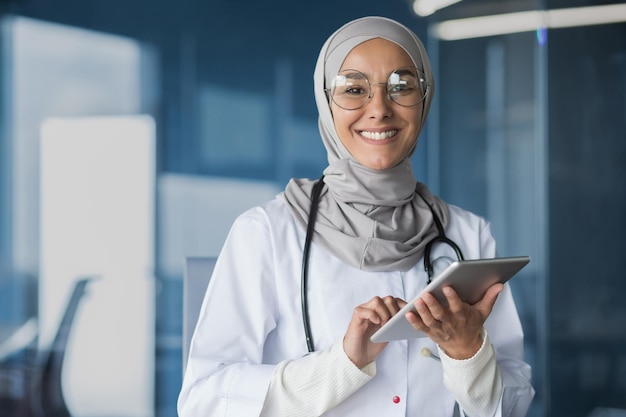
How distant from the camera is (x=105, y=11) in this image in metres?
3.96

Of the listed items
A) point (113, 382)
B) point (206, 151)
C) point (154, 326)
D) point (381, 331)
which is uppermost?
point (206, 151)

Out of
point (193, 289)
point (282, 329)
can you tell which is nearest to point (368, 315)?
point (282, 329)

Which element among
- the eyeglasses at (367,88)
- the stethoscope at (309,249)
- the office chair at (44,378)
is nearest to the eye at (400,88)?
the eyeglasses at (367,88)

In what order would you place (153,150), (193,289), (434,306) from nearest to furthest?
(434,306)
(193,289)
(153,150)

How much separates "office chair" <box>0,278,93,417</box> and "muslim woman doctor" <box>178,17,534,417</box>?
264 centimetres

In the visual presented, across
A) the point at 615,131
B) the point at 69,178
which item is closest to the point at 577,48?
the point at 615,131

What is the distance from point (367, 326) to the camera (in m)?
1.26

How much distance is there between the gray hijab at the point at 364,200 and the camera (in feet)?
4.73

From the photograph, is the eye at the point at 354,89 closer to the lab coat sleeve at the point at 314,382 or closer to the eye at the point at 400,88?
the eye at the point at 400,88

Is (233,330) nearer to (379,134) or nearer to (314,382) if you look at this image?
(314,382)

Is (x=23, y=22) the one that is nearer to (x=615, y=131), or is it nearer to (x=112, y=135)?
(x=112, y=135)

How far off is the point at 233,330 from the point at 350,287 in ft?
0.71

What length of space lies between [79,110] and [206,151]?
66 centimetres

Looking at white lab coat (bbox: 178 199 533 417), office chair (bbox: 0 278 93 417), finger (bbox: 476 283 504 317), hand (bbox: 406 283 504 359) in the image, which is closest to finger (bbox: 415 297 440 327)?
hand (bbox: 406 283 504 359)
